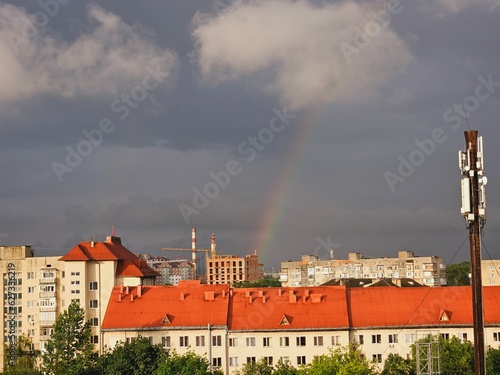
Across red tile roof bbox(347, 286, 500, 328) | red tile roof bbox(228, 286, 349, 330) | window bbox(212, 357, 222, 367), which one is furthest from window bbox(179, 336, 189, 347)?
red tile roof bbox(347, 286, 500, 328)

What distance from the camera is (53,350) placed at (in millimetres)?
100000

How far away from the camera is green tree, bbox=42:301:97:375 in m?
96.4

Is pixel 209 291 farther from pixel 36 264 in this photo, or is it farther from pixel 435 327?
pixel 36 264

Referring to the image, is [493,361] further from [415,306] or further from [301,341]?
[301,341]

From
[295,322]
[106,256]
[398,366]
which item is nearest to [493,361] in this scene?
[398,366]

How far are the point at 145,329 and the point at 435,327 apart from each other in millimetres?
35366

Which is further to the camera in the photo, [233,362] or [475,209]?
[233,362]


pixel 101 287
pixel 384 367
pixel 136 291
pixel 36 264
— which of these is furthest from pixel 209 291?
pixel 36 264

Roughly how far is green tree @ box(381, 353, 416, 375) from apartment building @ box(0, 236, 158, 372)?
3674 centimetres

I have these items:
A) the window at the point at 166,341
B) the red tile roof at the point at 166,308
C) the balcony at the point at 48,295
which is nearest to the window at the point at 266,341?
the red tile roof at the point at 166,308

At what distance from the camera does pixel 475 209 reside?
4731cm

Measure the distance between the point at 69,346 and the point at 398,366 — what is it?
38619 mm

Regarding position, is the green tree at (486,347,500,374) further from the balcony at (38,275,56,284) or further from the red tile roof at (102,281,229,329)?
the balcony at (38,275,56,284)

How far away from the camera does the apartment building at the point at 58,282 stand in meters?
116
